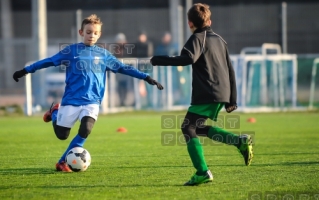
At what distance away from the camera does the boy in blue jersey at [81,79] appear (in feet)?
25.7

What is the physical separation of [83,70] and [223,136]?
1.88 metres

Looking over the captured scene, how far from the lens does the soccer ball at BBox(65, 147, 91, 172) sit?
25.1 feet

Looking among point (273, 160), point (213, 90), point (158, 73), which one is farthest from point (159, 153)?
point (158, 73)

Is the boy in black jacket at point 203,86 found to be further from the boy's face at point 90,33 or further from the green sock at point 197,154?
the boy's face at point 90,33

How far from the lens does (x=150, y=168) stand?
8.07m

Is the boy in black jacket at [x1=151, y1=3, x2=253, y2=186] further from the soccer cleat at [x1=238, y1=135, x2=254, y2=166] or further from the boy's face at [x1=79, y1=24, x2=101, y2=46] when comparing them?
the boy's face at [x1=79, y1=24, x2=101, y2=46]

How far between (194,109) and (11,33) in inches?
1072

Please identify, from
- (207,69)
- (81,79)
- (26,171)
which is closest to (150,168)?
(81,79)

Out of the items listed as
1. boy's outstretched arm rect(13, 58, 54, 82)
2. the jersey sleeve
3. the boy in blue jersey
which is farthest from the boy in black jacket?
boy's outstretched arm rect(13, 58, 54, 82)

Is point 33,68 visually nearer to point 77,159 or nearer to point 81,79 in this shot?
point 81,79

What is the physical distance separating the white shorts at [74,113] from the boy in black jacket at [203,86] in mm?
1373

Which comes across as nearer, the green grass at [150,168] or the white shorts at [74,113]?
the green grass at [150,168]

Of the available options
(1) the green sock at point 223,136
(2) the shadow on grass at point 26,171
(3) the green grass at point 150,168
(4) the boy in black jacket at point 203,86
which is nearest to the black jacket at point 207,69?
(4) the boy in black jacket at point 203,86

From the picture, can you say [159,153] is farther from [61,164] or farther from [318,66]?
[318,66]
